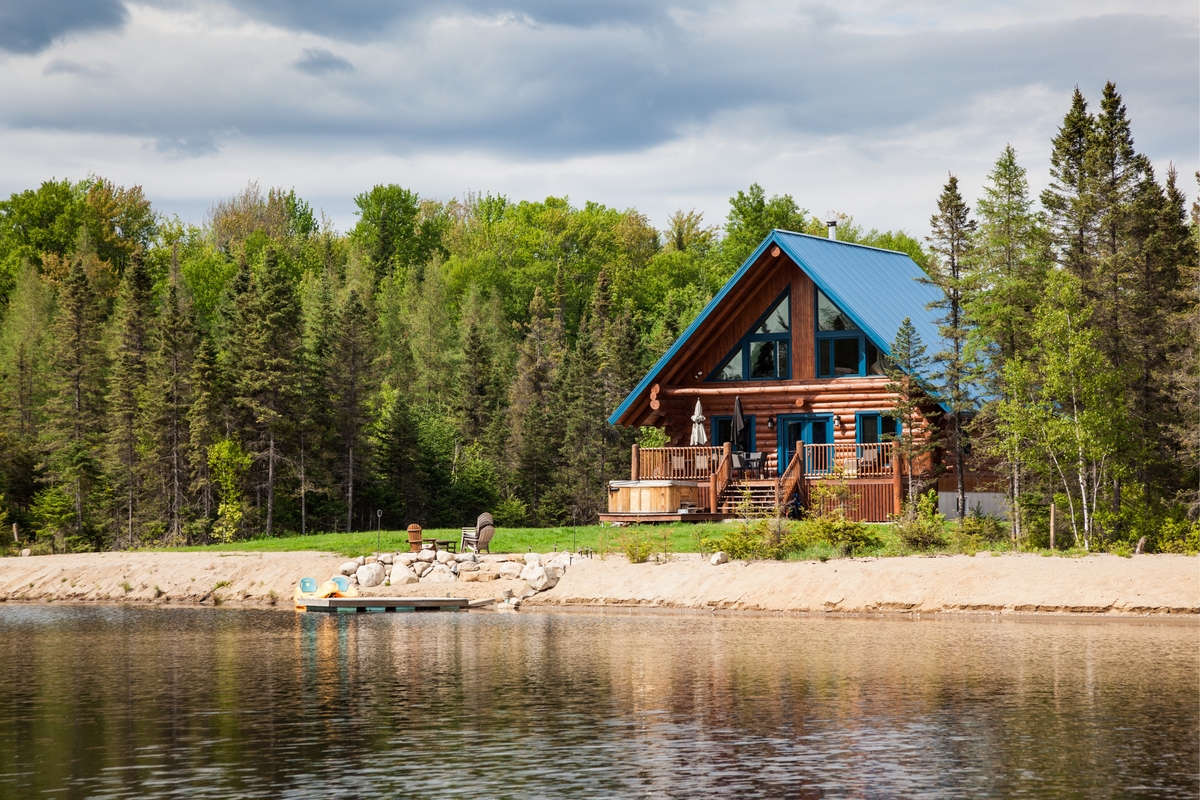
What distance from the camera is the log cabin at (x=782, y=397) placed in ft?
134

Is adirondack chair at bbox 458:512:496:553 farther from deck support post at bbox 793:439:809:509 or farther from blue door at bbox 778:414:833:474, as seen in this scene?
blue door at bbox 778:414:833:474

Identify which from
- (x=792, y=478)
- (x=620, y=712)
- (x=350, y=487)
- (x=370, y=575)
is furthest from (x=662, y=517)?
(x=620, y=712)

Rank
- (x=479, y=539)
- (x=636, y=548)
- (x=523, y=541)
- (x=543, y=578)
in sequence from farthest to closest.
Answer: (x=523, y=541)
(x=479, y=539)
(x=636, y=548)
(x=543, y=578)

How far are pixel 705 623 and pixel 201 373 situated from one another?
101 feet

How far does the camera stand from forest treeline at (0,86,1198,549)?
3506 cm

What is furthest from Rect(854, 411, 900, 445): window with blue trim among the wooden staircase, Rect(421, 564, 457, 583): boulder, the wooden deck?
Rect(421, 564, 457, 583): boulder

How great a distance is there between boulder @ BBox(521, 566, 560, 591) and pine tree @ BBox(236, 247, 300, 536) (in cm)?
2118

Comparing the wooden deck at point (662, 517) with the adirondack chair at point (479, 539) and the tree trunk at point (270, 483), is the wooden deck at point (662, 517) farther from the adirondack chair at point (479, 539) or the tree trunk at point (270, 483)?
the tree trunk at point (270, 483)

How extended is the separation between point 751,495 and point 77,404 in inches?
1370

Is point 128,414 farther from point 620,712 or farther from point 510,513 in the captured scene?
point 620,712

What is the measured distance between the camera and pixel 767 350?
148 ft

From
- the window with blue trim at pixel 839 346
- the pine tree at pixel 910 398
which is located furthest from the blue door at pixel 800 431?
the pine tree at pixel 910 398

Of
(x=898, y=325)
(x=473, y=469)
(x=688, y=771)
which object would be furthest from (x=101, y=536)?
(x=688, y=771)

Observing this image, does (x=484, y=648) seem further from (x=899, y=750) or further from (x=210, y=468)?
(x=210, y=468)
